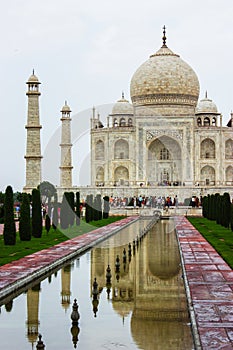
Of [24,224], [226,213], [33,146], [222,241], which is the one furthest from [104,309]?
[33,146]

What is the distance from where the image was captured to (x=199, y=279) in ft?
22.4

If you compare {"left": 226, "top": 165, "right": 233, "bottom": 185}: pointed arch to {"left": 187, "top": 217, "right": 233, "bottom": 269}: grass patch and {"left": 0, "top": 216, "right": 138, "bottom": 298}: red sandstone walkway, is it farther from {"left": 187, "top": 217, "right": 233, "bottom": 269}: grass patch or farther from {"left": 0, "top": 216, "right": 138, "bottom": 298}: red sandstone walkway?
{"left": 0, "top": 216, "right": 138, "bottom": 298}: red sandstone walkway

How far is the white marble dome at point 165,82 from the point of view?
29.8m

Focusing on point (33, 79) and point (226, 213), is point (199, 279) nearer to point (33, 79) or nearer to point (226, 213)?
point (226, 213)

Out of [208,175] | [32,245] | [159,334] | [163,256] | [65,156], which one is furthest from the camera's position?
[208,175]

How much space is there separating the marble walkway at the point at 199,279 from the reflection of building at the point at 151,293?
13 cm

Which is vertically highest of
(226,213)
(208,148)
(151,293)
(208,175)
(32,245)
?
(208,148)

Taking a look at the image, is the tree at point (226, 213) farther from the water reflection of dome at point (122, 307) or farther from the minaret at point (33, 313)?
the water reflection of dome at point (122, 307)

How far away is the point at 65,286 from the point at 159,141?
2330cm

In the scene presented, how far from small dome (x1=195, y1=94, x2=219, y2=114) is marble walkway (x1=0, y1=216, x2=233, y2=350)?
774 inches

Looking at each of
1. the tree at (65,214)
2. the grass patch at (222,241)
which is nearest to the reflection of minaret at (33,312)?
the grass patch at (222,241)

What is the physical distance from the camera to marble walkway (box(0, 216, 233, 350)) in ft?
15.0

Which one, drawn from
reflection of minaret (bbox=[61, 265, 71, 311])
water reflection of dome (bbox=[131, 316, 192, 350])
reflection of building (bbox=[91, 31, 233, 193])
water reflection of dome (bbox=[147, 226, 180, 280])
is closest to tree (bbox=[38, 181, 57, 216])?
reflection of building (bbox=[91, 31, 233, 193])

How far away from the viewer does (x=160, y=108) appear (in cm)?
2966
